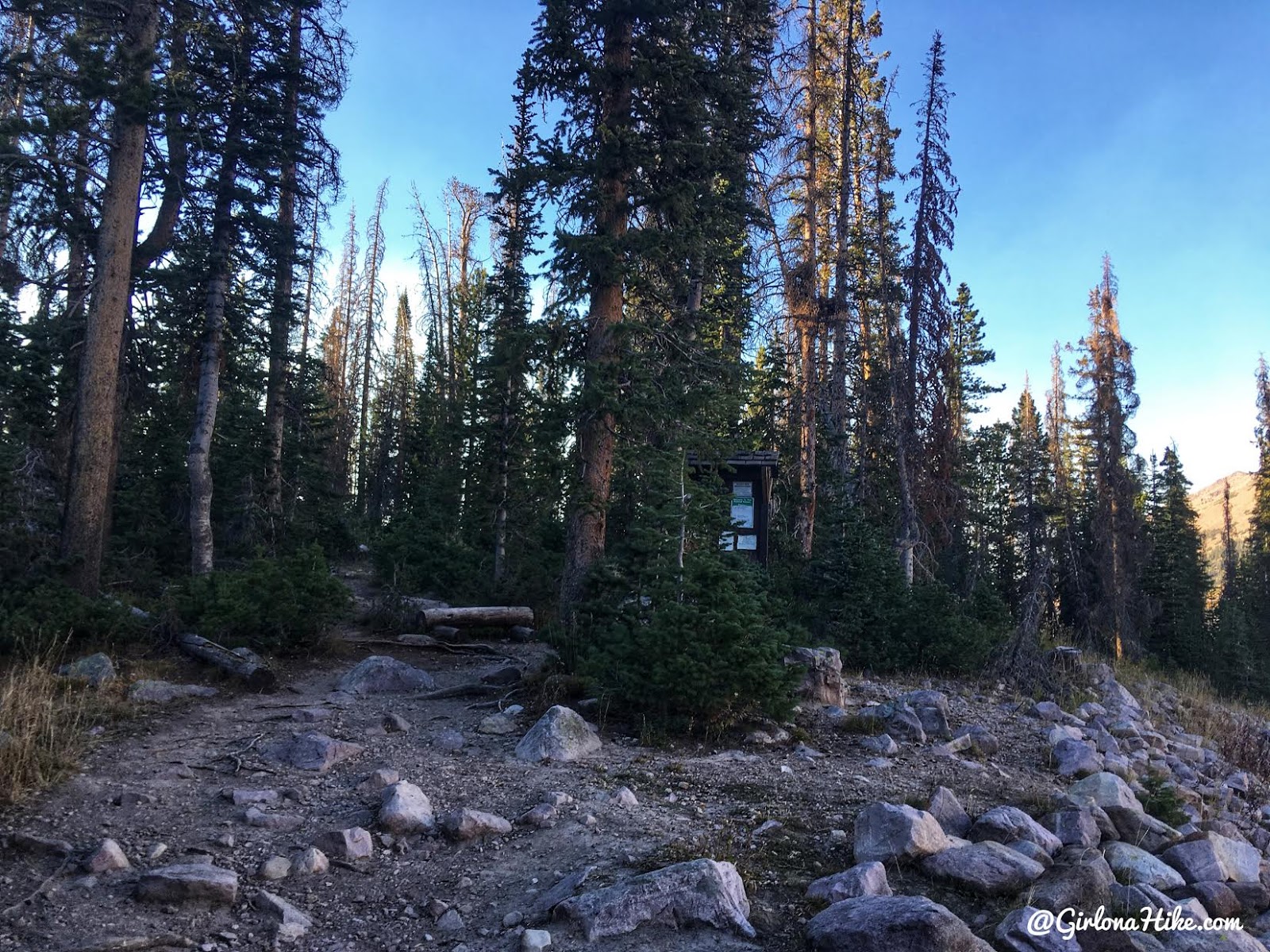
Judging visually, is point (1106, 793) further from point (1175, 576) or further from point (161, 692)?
point (1175, 576)

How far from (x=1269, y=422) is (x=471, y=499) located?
41689 millimetres

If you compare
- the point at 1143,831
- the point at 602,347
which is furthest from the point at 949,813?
the point at 602,347

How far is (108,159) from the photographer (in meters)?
11.7

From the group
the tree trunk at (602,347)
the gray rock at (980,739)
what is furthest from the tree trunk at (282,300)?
the gray rock at (980,739)

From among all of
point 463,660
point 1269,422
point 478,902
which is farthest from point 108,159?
point 1269,422

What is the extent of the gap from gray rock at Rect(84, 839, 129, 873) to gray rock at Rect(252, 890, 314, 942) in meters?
0.92

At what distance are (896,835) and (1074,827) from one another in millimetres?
1503

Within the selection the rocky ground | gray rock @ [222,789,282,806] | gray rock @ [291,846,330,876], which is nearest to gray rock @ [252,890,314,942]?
the rocky ground

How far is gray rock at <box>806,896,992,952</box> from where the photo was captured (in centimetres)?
342

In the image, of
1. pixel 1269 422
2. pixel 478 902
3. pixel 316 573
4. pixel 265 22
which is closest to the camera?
pixel 478 902

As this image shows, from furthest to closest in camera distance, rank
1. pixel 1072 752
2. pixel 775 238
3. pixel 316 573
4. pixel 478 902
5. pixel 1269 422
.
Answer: pixel 1269 422, pixel 775 238, pixel 316 573, pixel 1072 752, pixel 478 902

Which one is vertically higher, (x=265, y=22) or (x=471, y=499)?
(x=265, y=22)

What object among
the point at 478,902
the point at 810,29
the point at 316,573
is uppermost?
the point at 810,29

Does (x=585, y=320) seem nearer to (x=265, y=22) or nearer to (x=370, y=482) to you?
(x=265, y=22)
